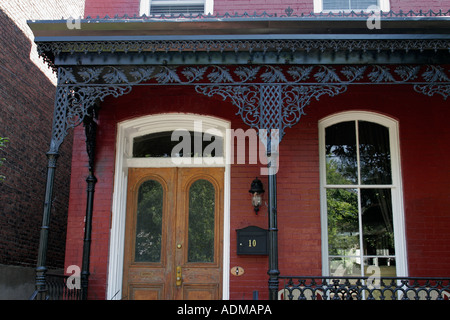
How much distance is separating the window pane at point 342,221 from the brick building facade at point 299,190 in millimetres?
29

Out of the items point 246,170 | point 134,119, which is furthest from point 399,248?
point 134,119

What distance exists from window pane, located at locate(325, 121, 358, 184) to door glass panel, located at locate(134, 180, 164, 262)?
2.72m

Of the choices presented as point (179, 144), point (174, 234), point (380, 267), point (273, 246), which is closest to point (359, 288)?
point (273, 246)

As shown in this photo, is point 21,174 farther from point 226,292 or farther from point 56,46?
point 226,292

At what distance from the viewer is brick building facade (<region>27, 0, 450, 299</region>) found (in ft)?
23.6

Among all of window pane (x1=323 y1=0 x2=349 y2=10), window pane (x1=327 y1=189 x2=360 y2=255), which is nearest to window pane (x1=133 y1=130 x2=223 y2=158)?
window pane (x1=327 y1=189 x2=360 y2=255)

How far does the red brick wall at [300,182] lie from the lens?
7160 mm

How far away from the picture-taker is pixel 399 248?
23.9 feet

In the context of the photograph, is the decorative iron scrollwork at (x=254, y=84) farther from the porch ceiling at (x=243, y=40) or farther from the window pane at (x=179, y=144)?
the window pane at (x=179, y=144)

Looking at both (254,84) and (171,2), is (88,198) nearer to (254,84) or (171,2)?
(254,84)

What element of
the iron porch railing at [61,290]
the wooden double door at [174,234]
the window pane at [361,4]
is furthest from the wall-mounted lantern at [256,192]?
the window pane at [361,4]

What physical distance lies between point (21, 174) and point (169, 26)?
16.1ft

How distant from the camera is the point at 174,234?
7.55 meters

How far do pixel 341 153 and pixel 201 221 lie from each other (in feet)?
8.08
